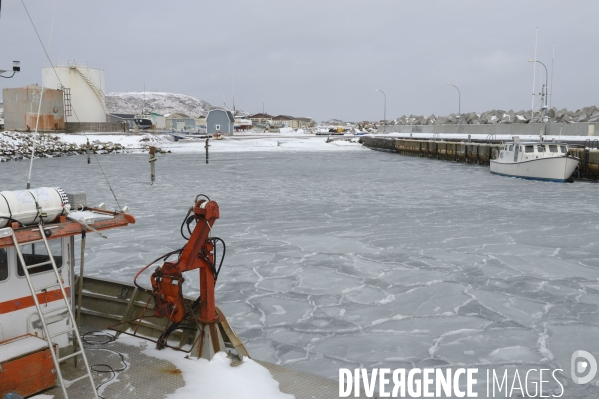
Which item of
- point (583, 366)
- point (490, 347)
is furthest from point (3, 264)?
point (583, 366)

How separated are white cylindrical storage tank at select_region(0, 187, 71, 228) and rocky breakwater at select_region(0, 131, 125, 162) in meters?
53.5

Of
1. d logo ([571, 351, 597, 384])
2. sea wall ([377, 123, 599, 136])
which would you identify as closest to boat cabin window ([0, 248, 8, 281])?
d logo ([571, 351, 597, 384])

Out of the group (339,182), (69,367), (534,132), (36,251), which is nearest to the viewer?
(36,251)

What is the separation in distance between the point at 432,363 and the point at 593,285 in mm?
6585

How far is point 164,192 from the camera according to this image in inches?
1252

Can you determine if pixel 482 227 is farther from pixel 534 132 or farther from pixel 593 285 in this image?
pixel 534 132

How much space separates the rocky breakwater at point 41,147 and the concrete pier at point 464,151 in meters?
37.3

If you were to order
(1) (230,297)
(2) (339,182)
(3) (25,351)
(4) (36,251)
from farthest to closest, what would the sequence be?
(2) (339,182)
(1) (230,297)
(4) (36,251)
(3) (25,351)

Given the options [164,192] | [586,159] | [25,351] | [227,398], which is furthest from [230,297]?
[586,159]

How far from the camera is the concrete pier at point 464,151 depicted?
3919cm

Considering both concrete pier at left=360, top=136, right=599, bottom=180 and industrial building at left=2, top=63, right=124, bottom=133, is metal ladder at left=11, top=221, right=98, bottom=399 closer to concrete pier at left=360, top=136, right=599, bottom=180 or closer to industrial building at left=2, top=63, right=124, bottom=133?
concrete pier at left=360, top=136, right=599, bottom=180

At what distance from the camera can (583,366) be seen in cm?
969

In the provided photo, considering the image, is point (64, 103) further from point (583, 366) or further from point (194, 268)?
point (583, 366)

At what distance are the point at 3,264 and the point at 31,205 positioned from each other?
819 mm
